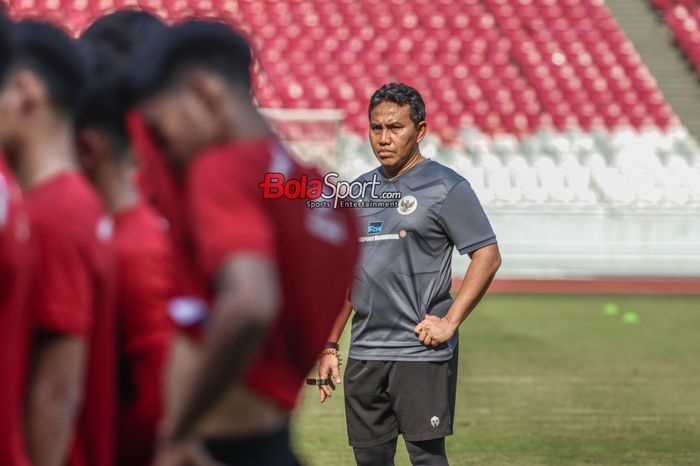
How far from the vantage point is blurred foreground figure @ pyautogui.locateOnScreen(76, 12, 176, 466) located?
2975 mm

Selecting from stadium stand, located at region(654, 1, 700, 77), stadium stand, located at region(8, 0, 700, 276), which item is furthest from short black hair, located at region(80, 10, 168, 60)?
stadium stand, located at region(654, 1, 700, 77)

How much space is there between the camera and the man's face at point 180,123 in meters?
2.52

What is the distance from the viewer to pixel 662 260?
2162 centimetres

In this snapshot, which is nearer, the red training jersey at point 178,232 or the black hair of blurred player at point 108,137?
the red training jersey at point 178,232

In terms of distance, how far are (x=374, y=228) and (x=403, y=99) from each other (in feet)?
1.97

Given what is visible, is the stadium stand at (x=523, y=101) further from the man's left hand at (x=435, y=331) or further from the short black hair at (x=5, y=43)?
the short black hair at (x=5, y=43)

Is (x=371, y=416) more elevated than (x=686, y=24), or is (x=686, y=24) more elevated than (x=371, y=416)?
(x=371, y=416)

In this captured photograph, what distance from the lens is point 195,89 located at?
101 inches

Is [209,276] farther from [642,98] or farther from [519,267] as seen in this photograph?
[642,98]

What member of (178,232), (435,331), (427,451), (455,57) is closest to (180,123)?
(178,232)

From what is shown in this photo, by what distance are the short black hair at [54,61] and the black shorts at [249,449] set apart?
0.83 m

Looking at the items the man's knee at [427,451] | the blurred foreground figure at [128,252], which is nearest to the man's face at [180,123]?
the blurred foreground figure at [128,252]

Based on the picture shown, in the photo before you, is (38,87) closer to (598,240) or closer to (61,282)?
(61,282)

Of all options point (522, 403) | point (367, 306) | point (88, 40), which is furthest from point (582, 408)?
point (88, 40)
